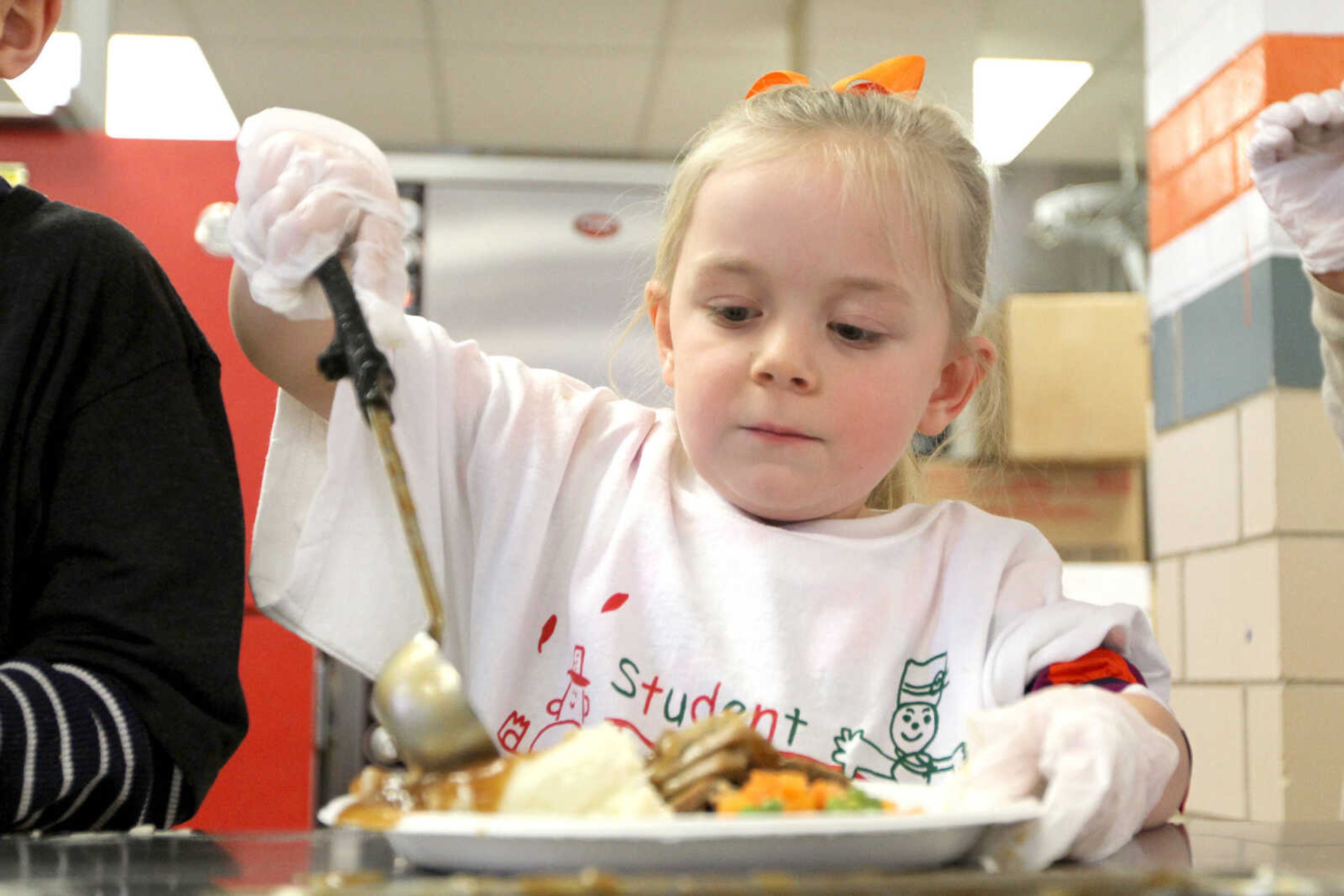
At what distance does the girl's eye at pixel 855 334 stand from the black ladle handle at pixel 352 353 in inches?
15.9

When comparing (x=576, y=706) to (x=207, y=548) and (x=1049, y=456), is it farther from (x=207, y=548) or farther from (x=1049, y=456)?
(x=1049, y=456)

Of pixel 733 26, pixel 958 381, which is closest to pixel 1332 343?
pixel 958 381

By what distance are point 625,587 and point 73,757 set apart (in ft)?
1.45

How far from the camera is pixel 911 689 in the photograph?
1.07m

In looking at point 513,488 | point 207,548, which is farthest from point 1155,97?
point 207,548

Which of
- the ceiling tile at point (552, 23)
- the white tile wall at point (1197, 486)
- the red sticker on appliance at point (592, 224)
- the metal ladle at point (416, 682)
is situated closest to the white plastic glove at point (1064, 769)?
the metal ladle at point (416, 682)

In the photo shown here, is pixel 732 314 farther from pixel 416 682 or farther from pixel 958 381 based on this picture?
pixel 416 682

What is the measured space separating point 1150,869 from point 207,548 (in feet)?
2.18

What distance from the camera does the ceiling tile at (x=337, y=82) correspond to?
4480mm

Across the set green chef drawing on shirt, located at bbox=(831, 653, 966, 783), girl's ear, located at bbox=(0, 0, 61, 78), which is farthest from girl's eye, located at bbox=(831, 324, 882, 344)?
girl's ear, located at bbox=(0, 0, 61, 78)

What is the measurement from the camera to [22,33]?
3.49 feet

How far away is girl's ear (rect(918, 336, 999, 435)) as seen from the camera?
127 centimetres

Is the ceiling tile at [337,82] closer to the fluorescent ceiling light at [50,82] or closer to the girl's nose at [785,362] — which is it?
the fluorescent ceiling light at [50,82]

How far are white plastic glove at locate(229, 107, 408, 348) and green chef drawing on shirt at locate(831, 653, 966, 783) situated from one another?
0.47 metres
